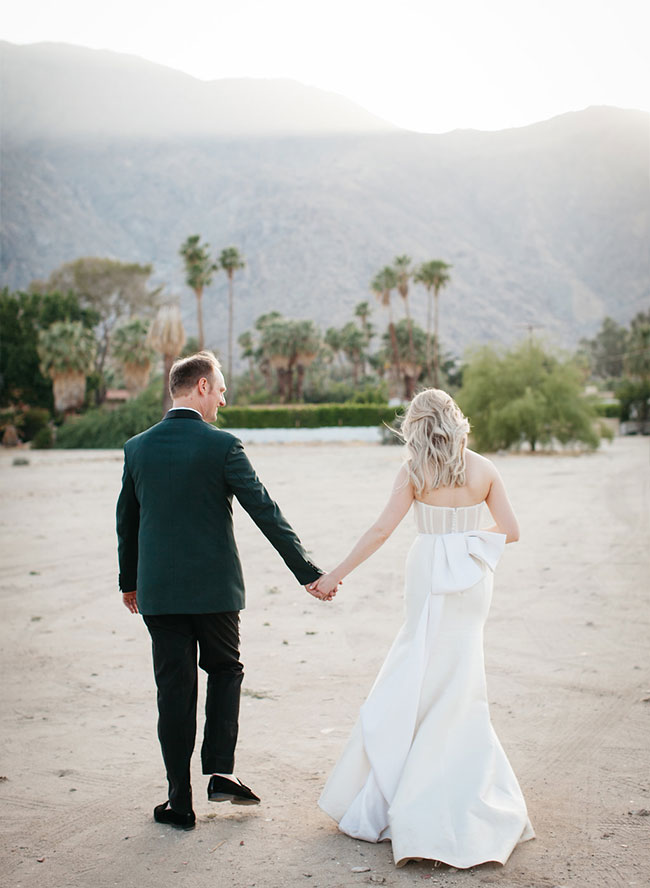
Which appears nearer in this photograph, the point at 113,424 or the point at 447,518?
the point at 447,518

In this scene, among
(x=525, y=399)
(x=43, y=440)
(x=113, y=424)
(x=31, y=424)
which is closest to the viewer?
(x=525, y=399)

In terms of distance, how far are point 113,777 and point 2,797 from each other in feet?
1.70

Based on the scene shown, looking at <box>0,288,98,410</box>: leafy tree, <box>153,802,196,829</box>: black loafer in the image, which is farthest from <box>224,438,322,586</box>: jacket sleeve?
<box>0,288,98,410</box>: leafy tree

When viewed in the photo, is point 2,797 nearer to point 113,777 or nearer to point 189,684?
point 113,777

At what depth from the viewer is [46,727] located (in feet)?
16.5

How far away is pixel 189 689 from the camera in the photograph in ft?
12.2

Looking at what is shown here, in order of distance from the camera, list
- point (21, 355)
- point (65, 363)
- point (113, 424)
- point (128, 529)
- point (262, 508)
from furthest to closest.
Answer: point (21, 355) < point (65, 363) < point (113, 424) < point (128, 529) < point (262, 508)

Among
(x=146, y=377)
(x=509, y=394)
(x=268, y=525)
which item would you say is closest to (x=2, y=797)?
(x=268, y=525)

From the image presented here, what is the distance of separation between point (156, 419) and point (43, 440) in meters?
6.12

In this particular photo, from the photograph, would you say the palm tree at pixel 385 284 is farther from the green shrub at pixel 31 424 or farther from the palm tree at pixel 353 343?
the green shrub at pixel 31 424

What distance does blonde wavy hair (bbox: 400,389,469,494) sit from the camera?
3.56 m

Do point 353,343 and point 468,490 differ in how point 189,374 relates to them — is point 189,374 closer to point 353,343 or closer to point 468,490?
point 468,490

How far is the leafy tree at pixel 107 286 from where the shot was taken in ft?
336

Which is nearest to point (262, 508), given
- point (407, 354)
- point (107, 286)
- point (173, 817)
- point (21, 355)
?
point (173, 817)
